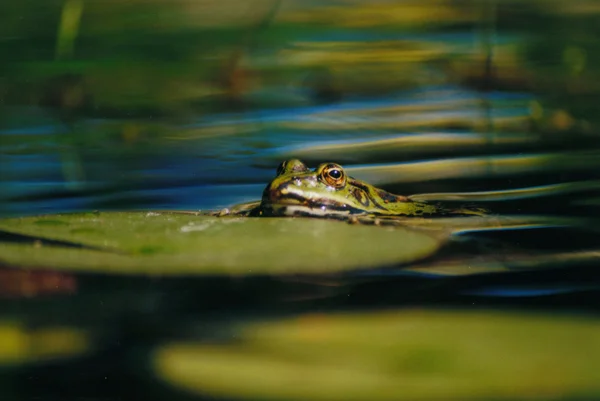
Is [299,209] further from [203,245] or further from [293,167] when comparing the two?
[203,245]

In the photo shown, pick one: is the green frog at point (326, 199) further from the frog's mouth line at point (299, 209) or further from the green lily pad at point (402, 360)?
the green lily pad at point (402, 360)

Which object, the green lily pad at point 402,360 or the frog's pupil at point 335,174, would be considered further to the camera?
the frog's pupil at point 335,174

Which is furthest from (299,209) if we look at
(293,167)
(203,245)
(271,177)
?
(271,177)

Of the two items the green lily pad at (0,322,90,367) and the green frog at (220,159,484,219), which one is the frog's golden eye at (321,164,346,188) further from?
the green lily pad at (0,322,90,367)

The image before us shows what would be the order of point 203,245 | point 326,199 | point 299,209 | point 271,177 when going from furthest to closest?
point 271,177 < point 326,199 < point 299,209 < point 203,245

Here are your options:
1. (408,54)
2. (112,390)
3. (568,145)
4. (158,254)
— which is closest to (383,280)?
(158,254)

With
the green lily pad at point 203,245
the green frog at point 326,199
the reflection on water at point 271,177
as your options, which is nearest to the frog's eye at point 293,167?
the green frog at point 326,199
